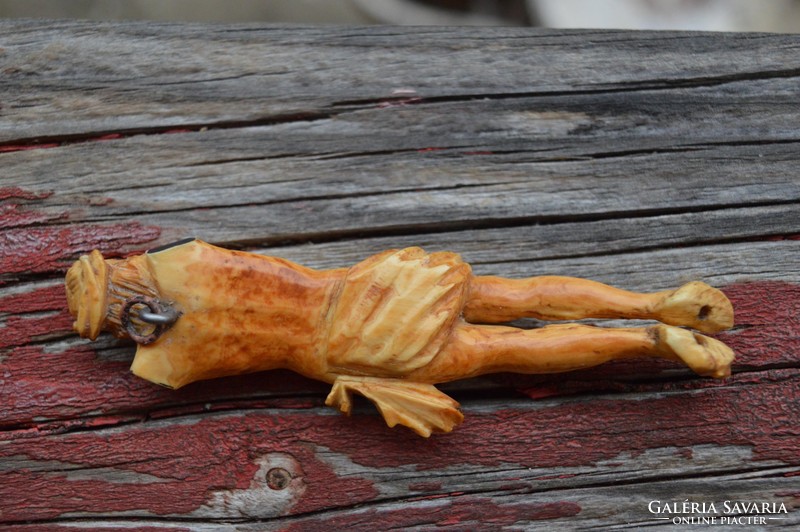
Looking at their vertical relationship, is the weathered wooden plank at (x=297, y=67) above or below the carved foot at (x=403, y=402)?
above

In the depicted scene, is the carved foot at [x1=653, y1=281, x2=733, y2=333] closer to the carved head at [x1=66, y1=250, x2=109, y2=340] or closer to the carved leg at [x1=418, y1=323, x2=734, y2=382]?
the carved leg at [x1=418, y1=323, x2=734, y2=382]

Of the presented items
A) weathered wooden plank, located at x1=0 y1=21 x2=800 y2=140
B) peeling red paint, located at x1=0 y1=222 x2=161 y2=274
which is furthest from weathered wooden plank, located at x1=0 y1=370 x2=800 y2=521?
weathered wooden plank, located at x1=0 y1=21 x2=800 y2=140

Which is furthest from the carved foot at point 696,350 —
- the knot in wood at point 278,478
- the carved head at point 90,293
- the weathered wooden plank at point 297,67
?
the carved head at point 90,293

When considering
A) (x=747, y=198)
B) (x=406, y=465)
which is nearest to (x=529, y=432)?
(x=406, y=465)

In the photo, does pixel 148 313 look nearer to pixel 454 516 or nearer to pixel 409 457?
pixel 409 457

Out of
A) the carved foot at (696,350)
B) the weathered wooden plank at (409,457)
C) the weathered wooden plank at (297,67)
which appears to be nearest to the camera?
the carved foot at (696,350)

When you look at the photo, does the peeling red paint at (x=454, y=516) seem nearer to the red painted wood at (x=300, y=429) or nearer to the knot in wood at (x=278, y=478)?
the red painted wood at (x=300, y=429)

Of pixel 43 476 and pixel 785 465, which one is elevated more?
pixel 785 465

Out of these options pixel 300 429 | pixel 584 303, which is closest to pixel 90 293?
pixel 300 429

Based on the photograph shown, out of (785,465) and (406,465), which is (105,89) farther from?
(785,465)
